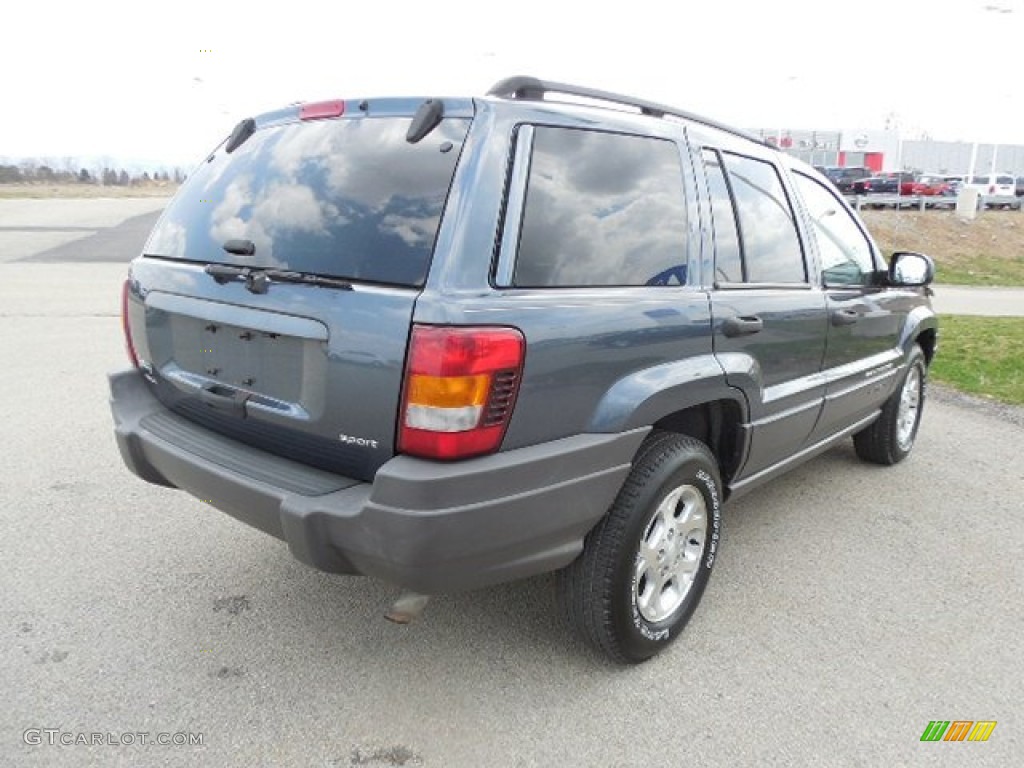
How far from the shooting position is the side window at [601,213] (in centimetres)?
245

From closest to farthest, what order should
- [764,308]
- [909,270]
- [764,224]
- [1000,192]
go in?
[764,308] < [764,224] < [909,270] < [1000,192]

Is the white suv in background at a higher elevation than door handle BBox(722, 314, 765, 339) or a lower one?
higher

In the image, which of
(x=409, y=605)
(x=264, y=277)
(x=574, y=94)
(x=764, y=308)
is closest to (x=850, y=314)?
(x=764, y=308)

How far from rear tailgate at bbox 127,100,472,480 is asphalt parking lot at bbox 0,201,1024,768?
0.82 m

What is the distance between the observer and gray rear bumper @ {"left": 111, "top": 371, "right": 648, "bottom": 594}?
2182 mm

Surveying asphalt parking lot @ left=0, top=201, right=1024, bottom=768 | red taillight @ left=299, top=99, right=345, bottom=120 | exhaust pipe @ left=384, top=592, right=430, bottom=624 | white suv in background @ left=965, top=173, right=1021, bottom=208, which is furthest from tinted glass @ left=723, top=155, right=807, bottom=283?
white suv in background @ left=965, top=173, right=1021, bottom=208

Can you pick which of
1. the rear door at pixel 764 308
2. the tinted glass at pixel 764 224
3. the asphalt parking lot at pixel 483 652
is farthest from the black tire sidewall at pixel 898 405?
the tinted glass at pixel 764 224

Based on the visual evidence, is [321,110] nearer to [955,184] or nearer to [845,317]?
[845,317]

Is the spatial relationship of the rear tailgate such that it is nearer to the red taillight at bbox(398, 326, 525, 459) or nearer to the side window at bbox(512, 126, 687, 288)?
the red taillight at bbox(398, 326, 525, 459)

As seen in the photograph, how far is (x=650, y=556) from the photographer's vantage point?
9.41 ft

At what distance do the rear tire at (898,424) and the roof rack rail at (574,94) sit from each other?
2425mm

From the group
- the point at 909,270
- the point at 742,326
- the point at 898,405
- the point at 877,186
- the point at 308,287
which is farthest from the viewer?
the point at 877,186

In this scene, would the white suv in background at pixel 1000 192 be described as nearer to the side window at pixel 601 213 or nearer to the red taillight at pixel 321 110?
the side window at pixel 601 213

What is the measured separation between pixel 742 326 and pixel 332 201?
1.63 metres
